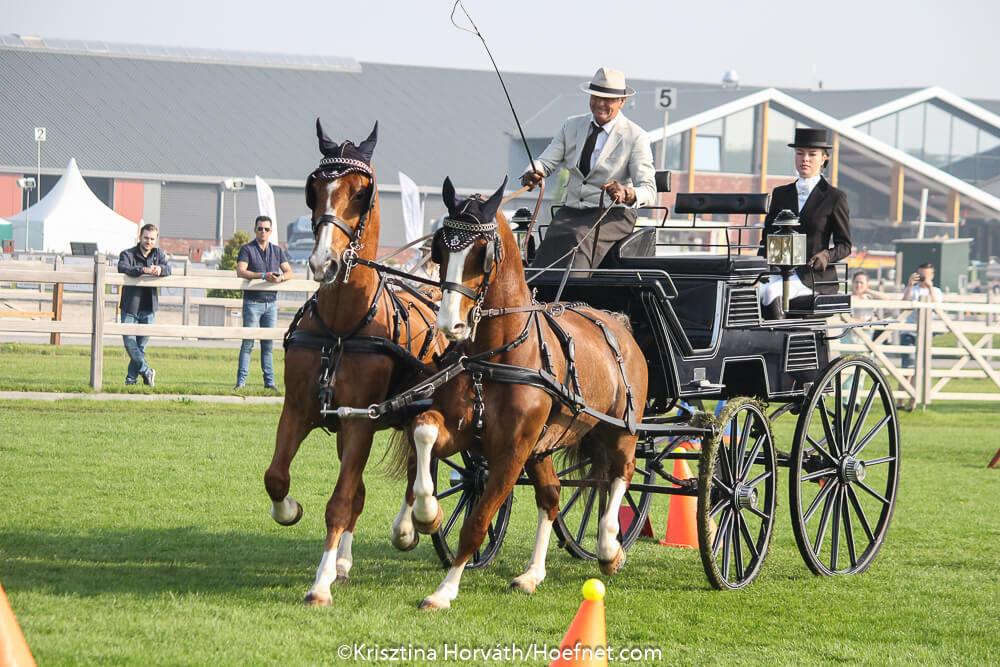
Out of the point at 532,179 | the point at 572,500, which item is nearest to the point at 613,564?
the point at 572,500

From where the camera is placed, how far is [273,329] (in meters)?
15.9

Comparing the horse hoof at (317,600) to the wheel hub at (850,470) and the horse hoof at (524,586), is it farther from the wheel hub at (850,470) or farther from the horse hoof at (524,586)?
the wheel hub at (850,470)

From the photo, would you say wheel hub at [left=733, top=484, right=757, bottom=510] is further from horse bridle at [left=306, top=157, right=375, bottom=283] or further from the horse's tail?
horse bridle at [left=306, top=157, right=375, bottom=283]

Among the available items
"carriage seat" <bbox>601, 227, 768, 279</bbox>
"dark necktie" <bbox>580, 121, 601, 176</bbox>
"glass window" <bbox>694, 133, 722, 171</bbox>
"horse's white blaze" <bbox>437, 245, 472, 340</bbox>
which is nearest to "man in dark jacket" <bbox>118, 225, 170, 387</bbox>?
"dark necktie" <bbox>580, 121, 601, 176</bbox>

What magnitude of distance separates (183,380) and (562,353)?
1190cm

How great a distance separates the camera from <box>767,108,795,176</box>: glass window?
4559cm

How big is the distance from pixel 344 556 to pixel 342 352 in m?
1.18

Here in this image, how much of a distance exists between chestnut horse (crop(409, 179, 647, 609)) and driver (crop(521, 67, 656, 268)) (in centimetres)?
82

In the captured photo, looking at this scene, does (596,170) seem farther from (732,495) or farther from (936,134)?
(936,134)

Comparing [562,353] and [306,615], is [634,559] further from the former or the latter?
[306,615]

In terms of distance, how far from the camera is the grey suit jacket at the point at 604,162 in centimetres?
773

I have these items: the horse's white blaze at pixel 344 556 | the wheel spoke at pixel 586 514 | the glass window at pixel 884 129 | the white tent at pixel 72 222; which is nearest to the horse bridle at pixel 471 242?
the horse's white blaze at pixel 344 556

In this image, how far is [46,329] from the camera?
15.2m

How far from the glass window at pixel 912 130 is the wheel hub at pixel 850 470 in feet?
141
